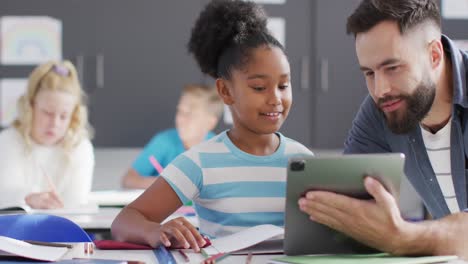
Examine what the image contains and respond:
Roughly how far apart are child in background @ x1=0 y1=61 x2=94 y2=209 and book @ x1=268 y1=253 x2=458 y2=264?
5.52 feet

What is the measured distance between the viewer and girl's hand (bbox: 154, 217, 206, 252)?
1.36m

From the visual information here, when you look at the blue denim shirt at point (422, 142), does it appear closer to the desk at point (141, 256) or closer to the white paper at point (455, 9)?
the desk at point (141, 256)

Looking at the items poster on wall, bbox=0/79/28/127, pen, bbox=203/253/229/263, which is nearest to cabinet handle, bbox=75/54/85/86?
poster on wall, bbox=0/79/28/127

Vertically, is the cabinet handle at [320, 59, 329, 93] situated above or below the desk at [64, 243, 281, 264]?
above

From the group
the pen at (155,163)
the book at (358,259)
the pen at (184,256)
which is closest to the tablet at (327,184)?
the book at (358,259)

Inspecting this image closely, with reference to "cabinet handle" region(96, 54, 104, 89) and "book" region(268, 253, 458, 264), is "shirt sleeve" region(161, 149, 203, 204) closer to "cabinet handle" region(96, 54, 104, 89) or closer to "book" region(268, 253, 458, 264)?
"book" region(268, 253, 458, 264)

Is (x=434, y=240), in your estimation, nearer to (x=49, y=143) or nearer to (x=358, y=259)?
(x=358, y=259)

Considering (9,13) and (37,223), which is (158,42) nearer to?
(9,13)

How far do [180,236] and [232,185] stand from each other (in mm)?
317

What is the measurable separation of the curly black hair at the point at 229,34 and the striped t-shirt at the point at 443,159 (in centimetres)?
48

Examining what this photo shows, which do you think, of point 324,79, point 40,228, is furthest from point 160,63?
point 40,228

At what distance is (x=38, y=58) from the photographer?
4.08m

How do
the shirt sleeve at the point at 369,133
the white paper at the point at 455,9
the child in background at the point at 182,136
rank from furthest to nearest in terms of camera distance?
1. the white paper at the point at 455,9
2. the child in background at the point at 182,136
3. the shirt sleeve at the point at 369,133

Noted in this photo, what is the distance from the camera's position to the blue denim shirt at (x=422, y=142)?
1836 millimetres
